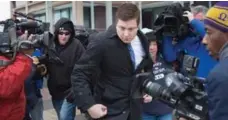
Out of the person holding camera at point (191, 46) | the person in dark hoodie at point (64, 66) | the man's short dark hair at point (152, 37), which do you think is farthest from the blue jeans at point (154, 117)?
the person in dark hoodie at point (64, 66)

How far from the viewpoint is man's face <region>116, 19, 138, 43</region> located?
325 centimetres

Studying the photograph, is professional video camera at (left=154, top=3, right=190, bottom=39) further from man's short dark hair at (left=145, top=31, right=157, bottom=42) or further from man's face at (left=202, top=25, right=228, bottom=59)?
man's face at (left=202, top=25, right=228, bottom=59)

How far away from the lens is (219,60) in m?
2.23

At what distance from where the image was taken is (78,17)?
16.4 m

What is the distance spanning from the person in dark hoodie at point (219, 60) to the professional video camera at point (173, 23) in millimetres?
1667

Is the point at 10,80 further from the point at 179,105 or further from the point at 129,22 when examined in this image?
the point at 179,105

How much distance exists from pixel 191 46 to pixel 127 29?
124 centimetres

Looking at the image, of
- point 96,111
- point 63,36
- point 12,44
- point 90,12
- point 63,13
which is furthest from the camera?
point 63,13

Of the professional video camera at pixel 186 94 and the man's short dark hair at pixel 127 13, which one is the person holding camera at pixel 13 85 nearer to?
the man's short dark hair at pixel 127 13

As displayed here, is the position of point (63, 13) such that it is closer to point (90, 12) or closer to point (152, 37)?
point (90, 12)

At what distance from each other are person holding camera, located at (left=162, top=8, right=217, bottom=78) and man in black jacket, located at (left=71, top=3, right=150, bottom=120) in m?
0.80

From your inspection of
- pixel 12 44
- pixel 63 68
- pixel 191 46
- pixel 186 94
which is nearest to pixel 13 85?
pixel 12 44

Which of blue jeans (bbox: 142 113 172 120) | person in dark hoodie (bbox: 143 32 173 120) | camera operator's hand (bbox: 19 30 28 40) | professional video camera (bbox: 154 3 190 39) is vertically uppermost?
professional video camera (bbox: 154 3 190 39)

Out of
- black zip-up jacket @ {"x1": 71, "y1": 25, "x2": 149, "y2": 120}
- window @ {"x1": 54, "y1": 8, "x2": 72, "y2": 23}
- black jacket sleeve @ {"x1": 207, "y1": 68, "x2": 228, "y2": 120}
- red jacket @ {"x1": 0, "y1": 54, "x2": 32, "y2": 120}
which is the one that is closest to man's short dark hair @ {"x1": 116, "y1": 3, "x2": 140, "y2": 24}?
black zip-up jacket @ {"x1": 71, "y1": 25, "x2": 149, "y2": 120}
